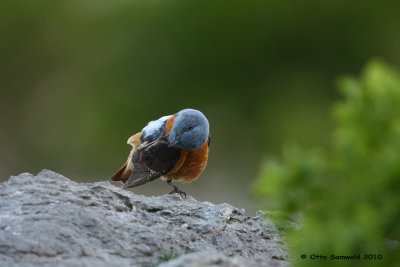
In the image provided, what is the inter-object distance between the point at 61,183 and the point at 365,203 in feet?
7.27

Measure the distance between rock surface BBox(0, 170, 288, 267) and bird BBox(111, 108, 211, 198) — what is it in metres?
1.22

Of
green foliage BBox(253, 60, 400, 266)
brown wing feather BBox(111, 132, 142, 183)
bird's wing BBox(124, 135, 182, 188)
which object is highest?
brown wing feather BBox(111, 132, 142, 183)

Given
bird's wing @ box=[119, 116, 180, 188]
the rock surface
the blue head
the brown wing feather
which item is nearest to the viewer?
the rock surface

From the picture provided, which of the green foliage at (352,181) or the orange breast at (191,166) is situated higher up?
the orange breast at (191,166)

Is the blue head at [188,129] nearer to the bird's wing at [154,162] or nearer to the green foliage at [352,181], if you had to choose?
the bird's wing at [154,162]

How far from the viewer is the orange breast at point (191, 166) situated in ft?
19.4

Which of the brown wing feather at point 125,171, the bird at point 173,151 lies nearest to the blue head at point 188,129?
the bird at point 173,151

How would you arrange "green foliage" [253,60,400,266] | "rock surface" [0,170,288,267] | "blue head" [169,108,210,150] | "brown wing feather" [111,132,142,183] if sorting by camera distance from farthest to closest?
"brown wing feather" [111,132,142,183] → "blue head" [169,108,210,150] → "rock surface" [0,170,288,267] → "green foliage" [253,60,400,266]

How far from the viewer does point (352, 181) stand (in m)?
2.53

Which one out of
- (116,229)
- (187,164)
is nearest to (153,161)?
(187,164)

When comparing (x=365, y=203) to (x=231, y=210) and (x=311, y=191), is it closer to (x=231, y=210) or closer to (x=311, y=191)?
(x=311, y=191)

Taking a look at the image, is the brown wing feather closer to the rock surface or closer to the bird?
the bird

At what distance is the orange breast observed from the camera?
5922 millimetres

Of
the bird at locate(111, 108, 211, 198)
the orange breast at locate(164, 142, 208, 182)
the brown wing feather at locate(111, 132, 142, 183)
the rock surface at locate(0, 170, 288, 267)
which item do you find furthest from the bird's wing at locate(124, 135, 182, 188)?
the rock surface at locate(0, 170, 288, 267)
